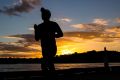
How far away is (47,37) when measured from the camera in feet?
26.5

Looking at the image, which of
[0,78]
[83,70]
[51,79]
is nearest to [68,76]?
[83,70]

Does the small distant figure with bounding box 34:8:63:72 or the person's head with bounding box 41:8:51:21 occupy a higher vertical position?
the person's head with bounding box 41:8:51:21

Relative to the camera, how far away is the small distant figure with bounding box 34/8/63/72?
7977 millimetres

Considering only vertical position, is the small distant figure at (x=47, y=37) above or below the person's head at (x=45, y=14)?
below

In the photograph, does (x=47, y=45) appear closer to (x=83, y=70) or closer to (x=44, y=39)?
(x=44, y=39)

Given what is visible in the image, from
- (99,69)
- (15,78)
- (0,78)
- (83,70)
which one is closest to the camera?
(0,78)

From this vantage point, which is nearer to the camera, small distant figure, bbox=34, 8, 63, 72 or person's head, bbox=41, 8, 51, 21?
small distant figure, bbox=34, 8, 63, 72

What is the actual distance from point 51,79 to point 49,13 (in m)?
1.73

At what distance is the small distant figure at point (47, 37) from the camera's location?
798cm

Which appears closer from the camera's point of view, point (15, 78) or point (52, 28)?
point (52, 28)

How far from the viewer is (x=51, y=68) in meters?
7.96

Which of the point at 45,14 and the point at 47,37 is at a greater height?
the point at 45,14

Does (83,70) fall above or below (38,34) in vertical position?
below

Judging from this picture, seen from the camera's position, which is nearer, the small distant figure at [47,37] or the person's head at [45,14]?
the small distant figure at [47,37]
